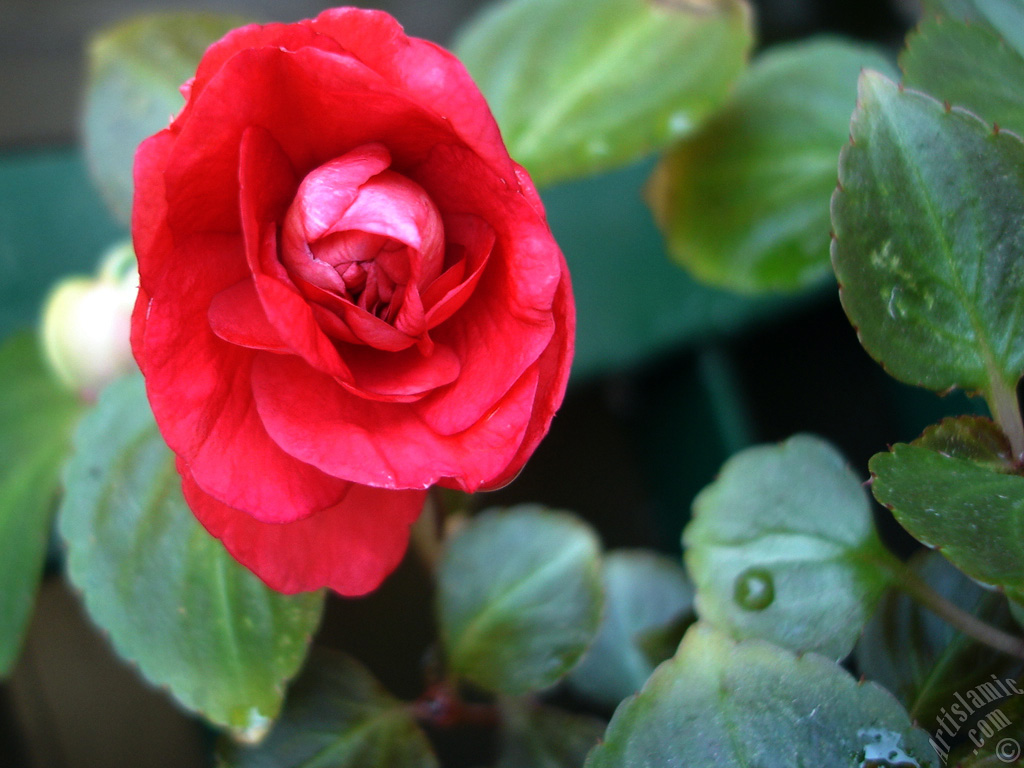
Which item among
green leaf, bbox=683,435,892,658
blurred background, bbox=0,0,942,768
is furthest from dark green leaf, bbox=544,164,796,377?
green leaf, bbox=683,435,892,658

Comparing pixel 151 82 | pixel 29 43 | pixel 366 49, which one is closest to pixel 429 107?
pixel 366 49

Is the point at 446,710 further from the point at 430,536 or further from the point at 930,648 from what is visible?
the point at 930,648

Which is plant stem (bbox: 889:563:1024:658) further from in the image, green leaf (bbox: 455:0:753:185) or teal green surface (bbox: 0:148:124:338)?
teal green surface (bbox: 0:148:124:338)

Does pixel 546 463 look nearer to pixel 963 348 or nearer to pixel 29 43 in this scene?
pixel 963 348

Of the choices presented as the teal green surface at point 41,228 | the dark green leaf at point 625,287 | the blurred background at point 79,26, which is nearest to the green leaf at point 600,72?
the dark green leaf at point 625,287

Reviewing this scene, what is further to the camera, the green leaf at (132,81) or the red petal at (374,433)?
the green leaf at (132,81)

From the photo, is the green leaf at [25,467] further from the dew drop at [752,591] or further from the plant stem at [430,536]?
the dew drop at [752,591]
